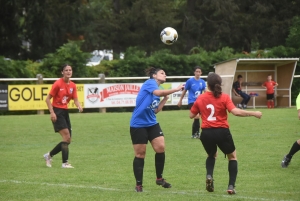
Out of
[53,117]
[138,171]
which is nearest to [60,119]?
[53,117]

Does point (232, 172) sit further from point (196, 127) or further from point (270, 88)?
point (270, 88)

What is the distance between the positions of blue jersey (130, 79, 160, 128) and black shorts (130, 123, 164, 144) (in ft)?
0.21

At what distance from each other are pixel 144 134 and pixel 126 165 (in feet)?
11.4

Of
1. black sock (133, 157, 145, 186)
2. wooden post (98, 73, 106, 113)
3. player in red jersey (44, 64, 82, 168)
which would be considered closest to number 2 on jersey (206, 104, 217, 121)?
black sock (133, 157, 145, 186)

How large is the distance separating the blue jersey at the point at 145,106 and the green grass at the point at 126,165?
1.05 metres

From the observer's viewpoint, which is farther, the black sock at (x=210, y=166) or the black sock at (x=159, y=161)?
the black sock at (x=159, y=161)

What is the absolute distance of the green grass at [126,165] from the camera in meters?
9.80

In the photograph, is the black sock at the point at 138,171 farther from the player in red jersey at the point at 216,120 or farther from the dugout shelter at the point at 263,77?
the dugout shelter at the point at 263,77

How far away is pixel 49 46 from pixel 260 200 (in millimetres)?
39021

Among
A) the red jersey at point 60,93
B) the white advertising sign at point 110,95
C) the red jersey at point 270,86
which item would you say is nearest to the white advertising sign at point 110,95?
the white advertising sign at point 110,95

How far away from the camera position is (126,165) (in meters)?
13.4

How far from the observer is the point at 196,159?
14086mm

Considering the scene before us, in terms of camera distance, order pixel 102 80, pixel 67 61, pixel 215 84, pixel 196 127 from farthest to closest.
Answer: pixel 67 61
pixel 102 80
pixel 196 127
pixel 215 84

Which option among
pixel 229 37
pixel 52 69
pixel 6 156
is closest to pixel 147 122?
pixel 6 156
